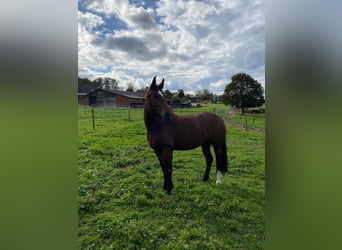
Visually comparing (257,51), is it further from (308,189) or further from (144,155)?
(144,155)

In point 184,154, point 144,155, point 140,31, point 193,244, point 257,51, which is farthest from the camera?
point 184,154

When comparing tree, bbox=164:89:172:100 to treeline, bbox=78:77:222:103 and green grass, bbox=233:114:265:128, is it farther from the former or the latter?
green grass, bbox=233:114:265:128

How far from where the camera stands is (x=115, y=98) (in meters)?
1.92

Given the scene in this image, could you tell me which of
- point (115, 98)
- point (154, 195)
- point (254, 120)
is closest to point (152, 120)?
point (115, 98)

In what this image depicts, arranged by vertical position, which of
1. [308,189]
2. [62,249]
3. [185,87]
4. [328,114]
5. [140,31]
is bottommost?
[62,249]

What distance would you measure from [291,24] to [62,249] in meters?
1.54

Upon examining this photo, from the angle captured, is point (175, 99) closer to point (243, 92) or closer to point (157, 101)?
point (157, 101)

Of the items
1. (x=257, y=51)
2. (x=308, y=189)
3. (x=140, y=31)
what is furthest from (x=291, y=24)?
(x=140, y=31)

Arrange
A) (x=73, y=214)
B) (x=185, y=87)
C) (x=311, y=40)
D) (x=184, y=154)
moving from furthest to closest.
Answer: (x=184, y=154), (x=185, y=87), (x=73, y=214), (x=311, y=40)

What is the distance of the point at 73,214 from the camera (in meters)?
0.97

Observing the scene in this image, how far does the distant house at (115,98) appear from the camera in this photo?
1727 mm

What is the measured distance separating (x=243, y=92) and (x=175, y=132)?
0.80 meters

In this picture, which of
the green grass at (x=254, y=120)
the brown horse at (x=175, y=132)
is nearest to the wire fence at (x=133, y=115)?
the green grass at (x=254, y=120)

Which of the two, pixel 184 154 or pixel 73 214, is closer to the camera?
pixel 73 214
